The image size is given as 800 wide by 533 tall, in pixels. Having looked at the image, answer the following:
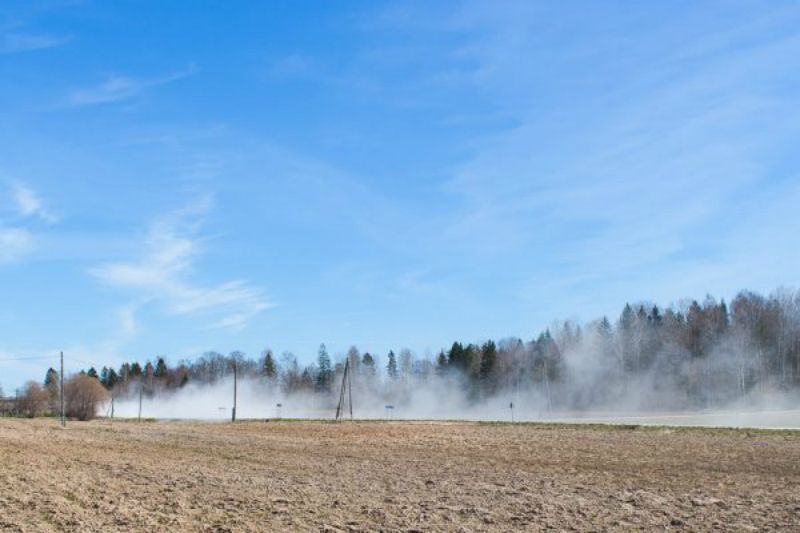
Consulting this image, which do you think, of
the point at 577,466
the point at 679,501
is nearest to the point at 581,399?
the point at 577,466

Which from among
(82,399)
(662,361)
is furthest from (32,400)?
(662,361)

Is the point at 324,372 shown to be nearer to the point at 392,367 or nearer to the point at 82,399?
the point at 392,367

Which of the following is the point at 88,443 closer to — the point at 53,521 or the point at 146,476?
the point at 146,476

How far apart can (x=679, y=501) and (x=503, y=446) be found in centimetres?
1916

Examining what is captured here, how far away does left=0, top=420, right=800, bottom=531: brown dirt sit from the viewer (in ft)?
48.2

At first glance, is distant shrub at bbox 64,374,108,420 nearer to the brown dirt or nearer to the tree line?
the tree line

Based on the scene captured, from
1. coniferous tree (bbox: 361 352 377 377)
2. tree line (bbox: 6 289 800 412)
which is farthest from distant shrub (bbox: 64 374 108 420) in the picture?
coniferous tree (bbox: 361 352 377 377)

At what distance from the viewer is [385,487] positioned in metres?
20.4

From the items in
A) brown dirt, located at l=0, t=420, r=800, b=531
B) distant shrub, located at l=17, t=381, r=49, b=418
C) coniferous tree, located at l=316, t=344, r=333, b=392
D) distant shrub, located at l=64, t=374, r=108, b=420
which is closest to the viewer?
brown dirt, located at l=0, t=420, r=800, b=531

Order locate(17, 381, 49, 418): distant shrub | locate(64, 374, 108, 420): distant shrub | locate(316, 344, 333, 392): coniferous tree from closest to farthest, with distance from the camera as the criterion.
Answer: locate(64, 374, 108, 420): distant shrub
locate(17, 381, 49, 418): distant shrub
locate(316, 344, 333, 392): coniferous tree

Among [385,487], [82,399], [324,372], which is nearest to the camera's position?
[385,487]

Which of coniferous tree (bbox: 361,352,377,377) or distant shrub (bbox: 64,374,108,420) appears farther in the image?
coniferous tree (bbox: 361,352,377,377)

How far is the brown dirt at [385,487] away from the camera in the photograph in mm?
14695

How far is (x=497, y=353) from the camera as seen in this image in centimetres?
15838
